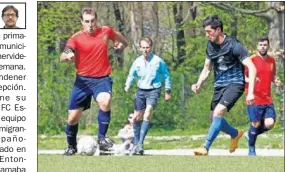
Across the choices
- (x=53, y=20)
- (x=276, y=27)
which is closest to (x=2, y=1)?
(x=276, y=27)

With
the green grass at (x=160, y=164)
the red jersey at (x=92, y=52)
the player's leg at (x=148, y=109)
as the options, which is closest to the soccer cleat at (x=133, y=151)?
the player's leg at (x=148, y=109)

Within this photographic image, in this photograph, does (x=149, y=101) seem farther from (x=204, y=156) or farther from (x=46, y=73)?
(x=46, y=73)

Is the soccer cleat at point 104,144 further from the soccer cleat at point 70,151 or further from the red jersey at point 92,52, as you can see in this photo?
the red jersey at point 92,52

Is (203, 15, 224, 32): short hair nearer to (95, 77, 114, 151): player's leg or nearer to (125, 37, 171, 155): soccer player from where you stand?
(95, 77, 114, 151): player's leg

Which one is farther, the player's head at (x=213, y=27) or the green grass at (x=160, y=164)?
the player's head at (x=213, y=27)

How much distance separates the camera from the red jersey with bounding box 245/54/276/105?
644 inches

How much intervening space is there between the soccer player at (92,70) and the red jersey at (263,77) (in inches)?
116

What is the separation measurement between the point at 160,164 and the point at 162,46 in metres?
25.5

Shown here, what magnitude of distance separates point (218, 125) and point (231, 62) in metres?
0.87

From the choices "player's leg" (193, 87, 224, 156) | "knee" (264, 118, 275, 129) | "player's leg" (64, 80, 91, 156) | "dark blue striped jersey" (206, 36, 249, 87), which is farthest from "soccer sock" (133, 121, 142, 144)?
"dark blue striped jersey" (206, 36, 249, 87)

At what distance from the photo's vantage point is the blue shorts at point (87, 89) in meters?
14.2

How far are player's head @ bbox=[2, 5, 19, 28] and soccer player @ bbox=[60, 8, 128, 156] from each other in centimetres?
594

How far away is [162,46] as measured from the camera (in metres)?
37.0

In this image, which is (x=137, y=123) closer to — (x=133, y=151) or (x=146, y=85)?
(x=146, y=85)
